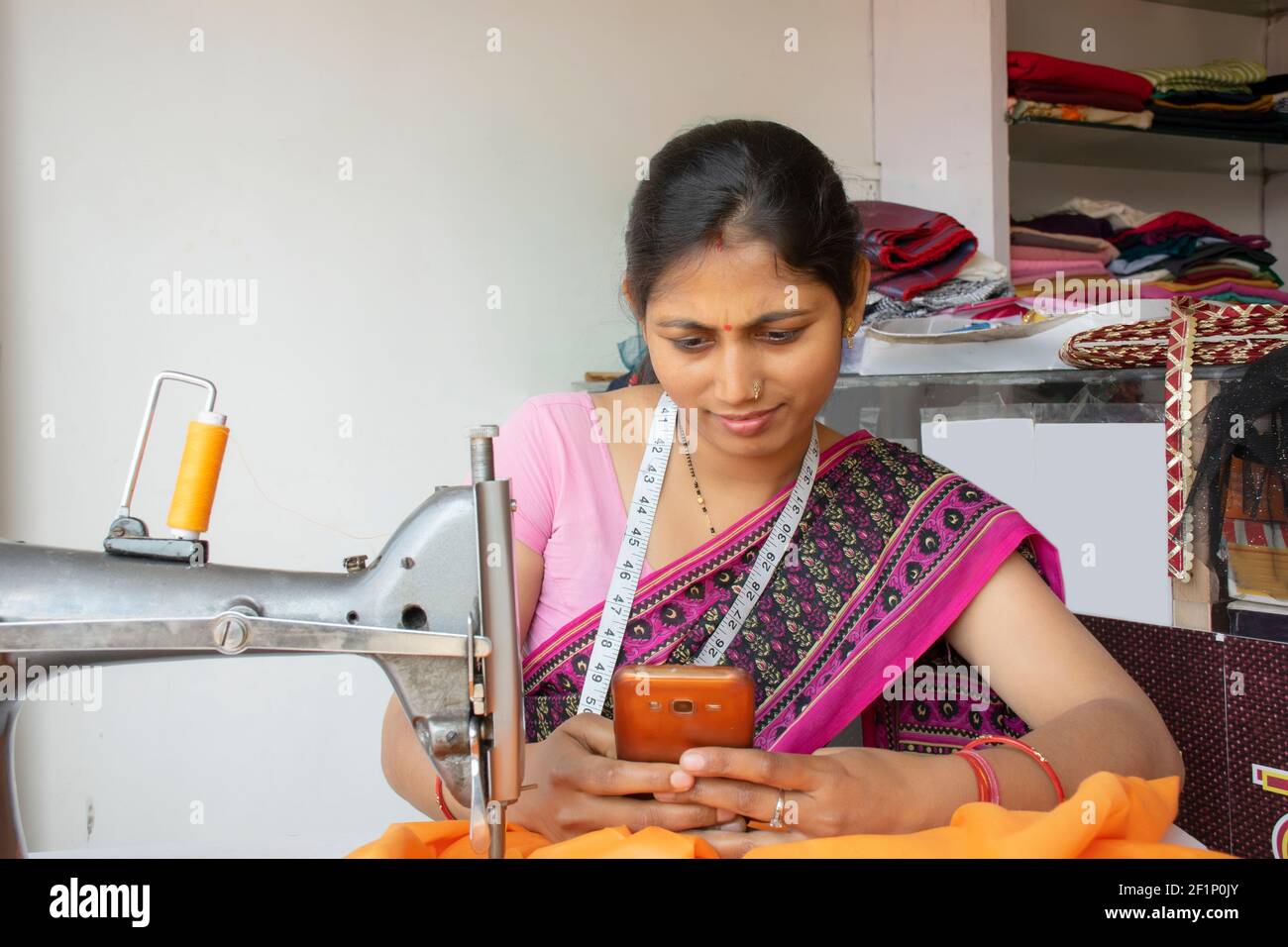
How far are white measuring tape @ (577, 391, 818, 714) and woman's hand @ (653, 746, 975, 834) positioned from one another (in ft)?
1.26

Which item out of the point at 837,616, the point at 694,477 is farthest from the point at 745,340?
the point at 837,616

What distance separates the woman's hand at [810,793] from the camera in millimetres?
1027

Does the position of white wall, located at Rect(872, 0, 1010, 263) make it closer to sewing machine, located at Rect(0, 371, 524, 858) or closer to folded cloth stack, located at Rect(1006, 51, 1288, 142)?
folded cloth stack, located at Rect(1006, 51, 1288, 142)

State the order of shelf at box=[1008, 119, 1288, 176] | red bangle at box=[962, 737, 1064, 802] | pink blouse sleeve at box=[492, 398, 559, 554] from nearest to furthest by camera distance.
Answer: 1. red bangle at box=[962, 737, 1064, 802]
2. pink blouse sleeve at box=[492, 398, 559, 554]
3. shelf at box=[1008, 119, 1288, 176]

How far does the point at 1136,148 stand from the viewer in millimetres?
3615

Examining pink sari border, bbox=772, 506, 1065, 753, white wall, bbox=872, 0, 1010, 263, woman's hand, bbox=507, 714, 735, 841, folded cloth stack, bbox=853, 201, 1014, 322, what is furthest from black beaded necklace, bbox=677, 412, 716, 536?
white wall, bbox=872, 0, 1010, 263

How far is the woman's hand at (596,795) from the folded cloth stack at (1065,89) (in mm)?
2659

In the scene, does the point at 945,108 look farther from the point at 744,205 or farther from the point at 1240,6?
the point at 744,205

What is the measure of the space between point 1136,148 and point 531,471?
9.56ft

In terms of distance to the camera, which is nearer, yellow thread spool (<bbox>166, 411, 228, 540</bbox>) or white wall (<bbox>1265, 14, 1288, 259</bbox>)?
yellow thread spool (<bbox>166, 411, 228, 540</bbox>)

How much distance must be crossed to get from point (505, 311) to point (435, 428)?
1.21 ft

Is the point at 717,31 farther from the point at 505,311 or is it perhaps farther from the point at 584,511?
the point at 584,511

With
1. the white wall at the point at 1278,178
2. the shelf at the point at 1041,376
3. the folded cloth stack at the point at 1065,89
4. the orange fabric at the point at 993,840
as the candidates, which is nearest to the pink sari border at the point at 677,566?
the orange fabric at the point at 993,840

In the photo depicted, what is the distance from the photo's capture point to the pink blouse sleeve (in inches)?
60.3
